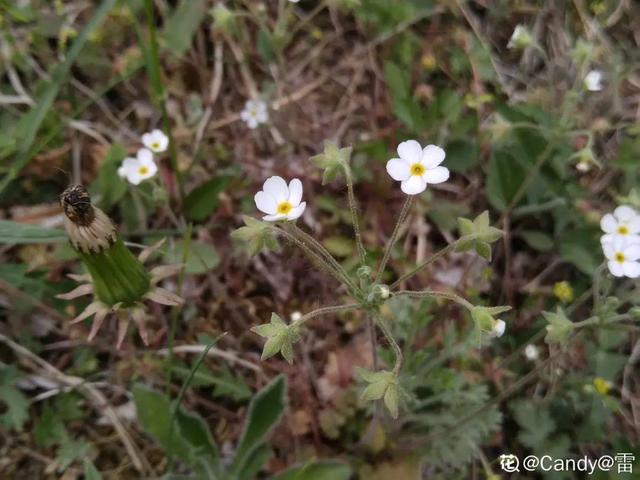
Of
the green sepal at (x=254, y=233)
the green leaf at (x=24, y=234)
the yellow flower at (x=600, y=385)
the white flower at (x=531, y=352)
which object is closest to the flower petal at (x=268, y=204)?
the green sepal at (x=254, y=233)

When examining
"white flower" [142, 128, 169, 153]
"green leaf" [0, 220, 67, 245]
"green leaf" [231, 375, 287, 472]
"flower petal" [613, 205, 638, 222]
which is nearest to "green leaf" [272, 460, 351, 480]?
"green leaf" [231, 375, 287, 472]

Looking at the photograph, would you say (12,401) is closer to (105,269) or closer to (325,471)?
(105,269)

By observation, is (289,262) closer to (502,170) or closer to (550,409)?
(502,170)

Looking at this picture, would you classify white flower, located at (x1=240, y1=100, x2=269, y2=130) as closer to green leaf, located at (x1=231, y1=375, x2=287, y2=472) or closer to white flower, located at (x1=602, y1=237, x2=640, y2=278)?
green leaf, located at (x1=231, y1=375, x2=287, y2=472)

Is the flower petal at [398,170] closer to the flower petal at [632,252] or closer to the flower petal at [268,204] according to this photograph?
the flower petal at [268,204]

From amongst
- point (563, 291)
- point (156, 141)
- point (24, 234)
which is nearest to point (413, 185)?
point (563, 291)
